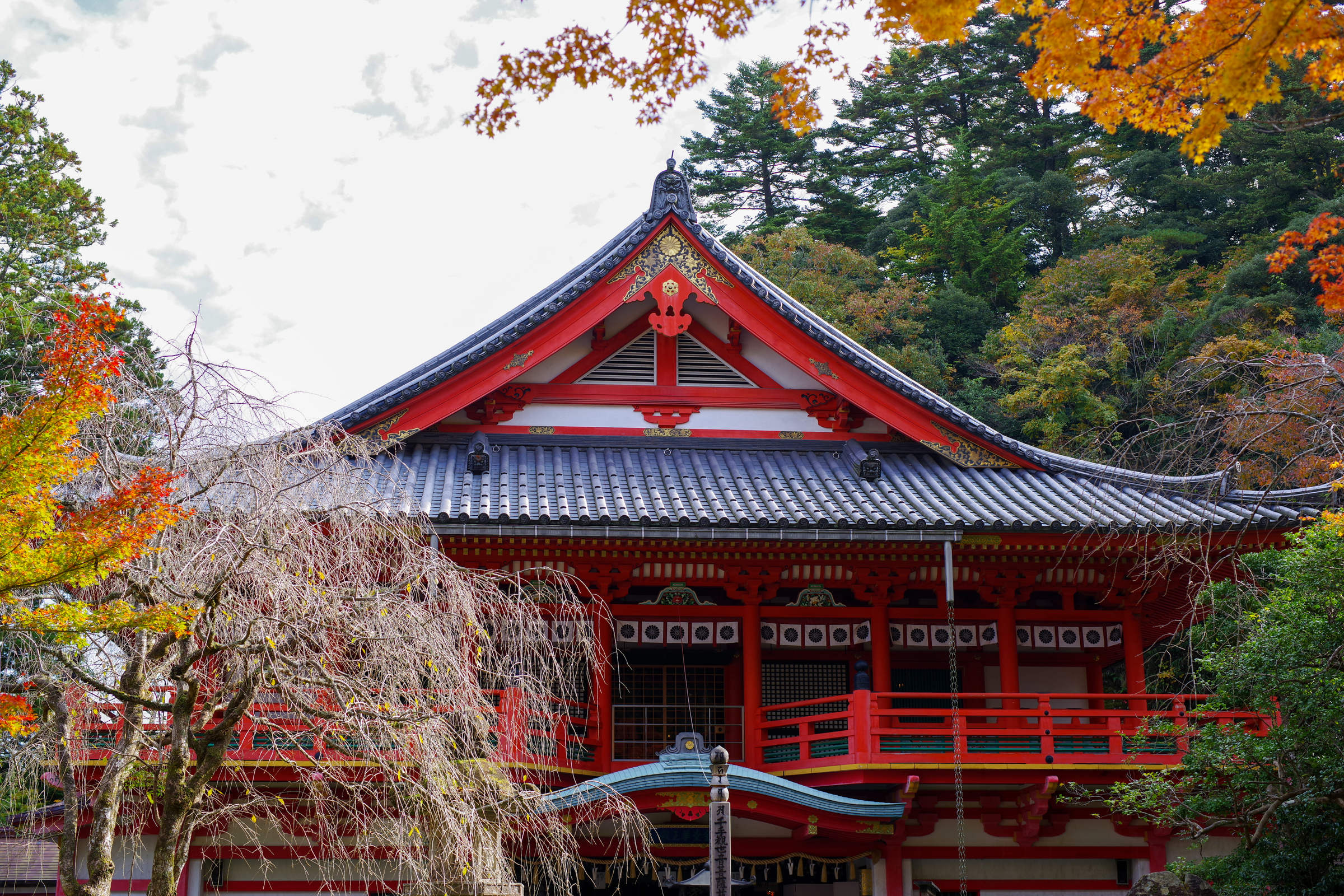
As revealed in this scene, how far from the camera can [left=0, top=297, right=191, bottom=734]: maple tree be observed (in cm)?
541

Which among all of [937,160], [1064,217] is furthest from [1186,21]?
[937,160]

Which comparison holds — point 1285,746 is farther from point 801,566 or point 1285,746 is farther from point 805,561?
point 801,566

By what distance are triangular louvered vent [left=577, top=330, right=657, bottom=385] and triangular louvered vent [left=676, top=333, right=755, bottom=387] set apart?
1.15 feet

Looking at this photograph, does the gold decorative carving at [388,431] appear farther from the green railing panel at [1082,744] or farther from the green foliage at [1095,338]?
the green foliage at [1095,338]

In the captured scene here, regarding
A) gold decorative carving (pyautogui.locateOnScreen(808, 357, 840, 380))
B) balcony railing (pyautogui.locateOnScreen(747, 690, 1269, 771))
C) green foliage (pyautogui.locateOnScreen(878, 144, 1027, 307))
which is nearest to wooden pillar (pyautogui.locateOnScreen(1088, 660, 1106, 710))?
balcony railing (pyautogui.locateOnScreen(747, 690, 1269, 771))

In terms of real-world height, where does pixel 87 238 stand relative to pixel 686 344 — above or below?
above

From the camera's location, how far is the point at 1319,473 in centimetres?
1404

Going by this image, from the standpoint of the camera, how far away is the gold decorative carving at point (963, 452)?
13320mm

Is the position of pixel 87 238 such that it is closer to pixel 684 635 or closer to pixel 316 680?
pixel 684 635

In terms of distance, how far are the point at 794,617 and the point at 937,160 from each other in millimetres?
26215

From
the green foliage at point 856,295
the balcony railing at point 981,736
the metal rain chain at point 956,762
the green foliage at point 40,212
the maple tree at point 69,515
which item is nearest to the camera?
the maple tree at point 69,515

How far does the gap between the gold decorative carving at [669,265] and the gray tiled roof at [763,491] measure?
1810 millimetres

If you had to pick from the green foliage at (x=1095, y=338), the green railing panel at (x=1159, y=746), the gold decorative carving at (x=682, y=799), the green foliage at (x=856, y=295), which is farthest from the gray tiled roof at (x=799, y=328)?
the green foliage at (x=856, y=295)

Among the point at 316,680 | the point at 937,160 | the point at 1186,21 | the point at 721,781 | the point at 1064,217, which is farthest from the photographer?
the point at 937,160
